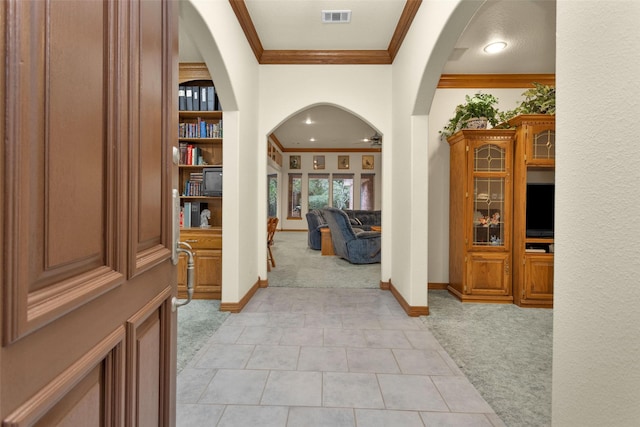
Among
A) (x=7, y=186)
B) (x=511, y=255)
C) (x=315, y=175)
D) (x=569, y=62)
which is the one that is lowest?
(x=511, y=255)

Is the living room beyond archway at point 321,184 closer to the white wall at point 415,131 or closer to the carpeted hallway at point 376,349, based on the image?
the carpeted hallway at point 376,349

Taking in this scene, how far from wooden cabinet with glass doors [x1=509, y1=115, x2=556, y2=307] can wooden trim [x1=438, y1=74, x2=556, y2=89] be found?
90cm

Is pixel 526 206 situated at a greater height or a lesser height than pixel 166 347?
greater

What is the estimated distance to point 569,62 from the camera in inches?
39.3

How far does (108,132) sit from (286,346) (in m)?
2.33

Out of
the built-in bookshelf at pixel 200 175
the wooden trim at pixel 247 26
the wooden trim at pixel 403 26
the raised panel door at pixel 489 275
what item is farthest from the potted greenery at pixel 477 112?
the built-in bookshelf at pixel 200 175

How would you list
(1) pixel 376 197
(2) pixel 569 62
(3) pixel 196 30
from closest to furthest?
(2) pixel 569 62
(3) pixel 196 30
(1) pixel 376 197

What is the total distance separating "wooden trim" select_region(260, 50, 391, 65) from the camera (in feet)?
14.0

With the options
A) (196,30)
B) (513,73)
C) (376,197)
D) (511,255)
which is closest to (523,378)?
(511,255)

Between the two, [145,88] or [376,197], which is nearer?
[145,88]

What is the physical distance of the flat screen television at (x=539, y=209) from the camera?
12.4 feet

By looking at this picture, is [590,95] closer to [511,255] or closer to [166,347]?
[166,347]

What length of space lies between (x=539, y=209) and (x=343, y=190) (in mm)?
8321

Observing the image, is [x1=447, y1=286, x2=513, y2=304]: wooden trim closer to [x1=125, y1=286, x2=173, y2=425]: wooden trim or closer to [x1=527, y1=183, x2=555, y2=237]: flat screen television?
[x1=527, y1=183, x2=555, y2=237]: flat screen television
